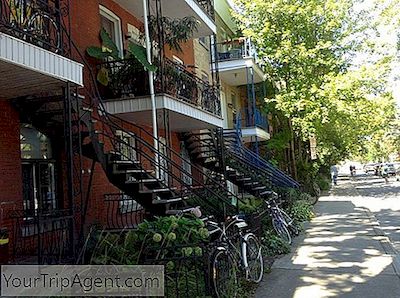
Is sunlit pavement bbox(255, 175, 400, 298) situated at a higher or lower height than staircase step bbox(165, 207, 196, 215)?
lower

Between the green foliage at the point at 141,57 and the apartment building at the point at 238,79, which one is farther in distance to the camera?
the apartment building at the point at 238,79

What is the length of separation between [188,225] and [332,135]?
22335 millimetres

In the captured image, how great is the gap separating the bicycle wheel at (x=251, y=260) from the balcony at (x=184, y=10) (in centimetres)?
703

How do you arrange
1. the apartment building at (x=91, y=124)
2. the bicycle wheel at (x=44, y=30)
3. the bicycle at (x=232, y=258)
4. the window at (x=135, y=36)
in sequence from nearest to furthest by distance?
the bicycle at (x=232, y=258) < the bicycle wheel at (x=44, y=30) < the apartment building at (x=91, y=124) < the window at (x=135, y=36)

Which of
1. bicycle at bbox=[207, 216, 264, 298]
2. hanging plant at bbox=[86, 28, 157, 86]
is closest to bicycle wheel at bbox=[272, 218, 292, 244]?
bicycle at bbox=[207, 216, 264, 298]

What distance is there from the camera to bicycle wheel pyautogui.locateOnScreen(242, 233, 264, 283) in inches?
281

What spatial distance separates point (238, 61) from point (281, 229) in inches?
429

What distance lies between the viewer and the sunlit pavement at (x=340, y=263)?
21.8ft

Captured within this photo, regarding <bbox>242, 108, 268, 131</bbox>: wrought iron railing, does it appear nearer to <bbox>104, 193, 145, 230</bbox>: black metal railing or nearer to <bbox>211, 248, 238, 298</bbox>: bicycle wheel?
<bbox>104, 193, 145, 230</bbox>: black metal railing

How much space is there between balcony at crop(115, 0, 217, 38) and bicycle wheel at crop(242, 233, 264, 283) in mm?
7029

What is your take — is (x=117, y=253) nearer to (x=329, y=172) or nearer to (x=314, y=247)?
(x=314, y=247)

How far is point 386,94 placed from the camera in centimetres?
2228

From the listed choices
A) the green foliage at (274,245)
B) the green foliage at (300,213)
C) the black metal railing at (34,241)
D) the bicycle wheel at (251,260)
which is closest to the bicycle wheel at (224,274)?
the bicycle wheel at (251,260)

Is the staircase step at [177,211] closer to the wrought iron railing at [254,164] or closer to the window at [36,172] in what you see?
the window at [36,172]
